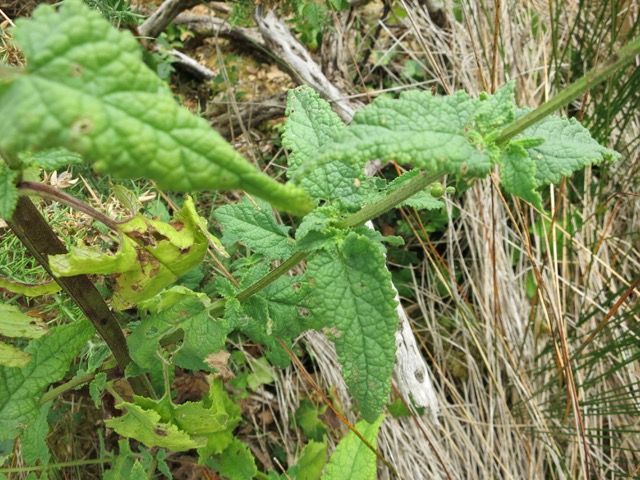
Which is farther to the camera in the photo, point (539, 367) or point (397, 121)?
point (539, 367)

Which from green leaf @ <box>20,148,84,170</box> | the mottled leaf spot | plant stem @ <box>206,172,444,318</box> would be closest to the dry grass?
plant stem @ <box>206,172,444,318</box>

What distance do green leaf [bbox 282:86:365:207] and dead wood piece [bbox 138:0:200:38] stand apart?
1.37m

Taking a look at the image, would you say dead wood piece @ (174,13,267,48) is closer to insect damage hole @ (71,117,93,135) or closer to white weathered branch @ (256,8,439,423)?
white weathered branch @ (256,8,439,423)

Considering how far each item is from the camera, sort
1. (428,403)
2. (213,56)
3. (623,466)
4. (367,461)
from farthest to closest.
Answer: (213,56) → (623,466) → (428,403) → (367,461)

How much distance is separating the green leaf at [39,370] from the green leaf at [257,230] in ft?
1.37

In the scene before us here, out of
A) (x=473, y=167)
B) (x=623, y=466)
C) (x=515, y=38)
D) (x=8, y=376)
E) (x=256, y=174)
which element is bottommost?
(x=623, y=466)

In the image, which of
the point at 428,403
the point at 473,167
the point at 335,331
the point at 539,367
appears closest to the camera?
the point at 473,167

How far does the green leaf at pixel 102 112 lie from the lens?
60 centimetres

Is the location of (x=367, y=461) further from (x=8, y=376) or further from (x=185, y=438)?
(x=8, y=376)

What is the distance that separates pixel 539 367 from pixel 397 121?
68.6 inches

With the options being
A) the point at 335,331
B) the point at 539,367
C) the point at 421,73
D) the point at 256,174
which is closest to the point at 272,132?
the point at 421,73

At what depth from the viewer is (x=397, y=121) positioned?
0.91 m

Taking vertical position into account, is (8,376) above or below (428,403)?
above

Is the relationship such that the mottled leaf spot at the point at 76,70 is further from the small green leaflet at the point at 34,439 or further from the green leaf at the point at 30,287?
the small green leaflet at the point at 34,439
